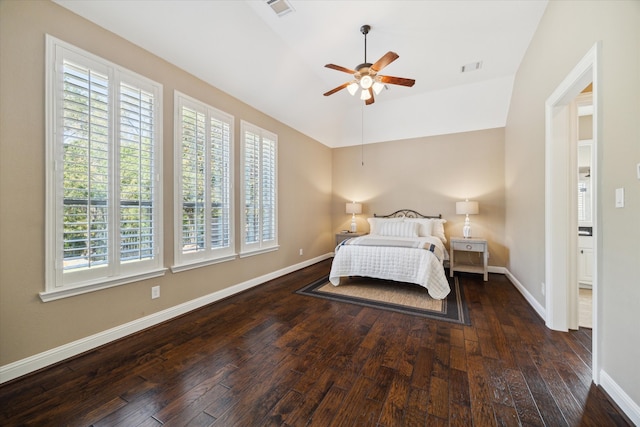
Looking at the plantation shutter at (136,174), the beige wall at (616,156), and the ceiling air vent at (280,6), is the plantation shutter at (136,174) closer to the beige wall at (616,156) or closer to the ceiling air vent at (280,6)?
the ceiling air vent at (280,6)

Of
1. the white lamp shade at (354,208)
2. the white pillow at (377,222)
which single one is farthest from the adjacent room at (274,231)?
the white lamp shade at (354,208)

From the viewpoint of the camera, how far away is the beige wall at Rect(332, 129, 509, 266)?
4824 mm

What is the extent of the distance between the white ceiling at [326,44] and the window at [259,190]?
1.73 ft

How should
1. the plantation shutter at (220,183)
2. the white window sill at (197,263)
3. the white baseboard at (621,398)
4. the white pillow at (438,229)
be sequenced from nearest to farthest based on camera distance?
the white baseboard at (621,398) → the white window sill at (197,263) → the plantation shutter at (220,183) → the white pillow at (438,229)

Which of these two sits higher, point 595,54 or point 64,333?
point 595,54

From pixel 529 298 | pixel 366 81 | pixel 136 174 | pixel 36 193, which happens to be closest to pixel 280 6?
pixel 366 81

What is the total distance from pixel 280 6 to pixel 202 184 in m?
2.18

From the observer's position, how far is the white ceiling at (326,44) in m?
2.45

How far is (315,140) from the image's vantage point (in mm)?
5668

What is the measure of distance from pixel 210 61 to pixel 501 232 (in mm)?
5631

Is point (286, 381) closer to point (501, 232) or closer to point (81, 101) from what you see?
point (81, 101)

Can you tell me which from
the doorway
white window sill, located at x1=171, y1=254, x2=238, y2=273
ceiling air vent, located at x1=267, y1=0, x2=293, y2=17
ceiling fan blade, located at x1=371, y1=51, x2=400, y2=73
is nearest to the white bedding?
the doorway

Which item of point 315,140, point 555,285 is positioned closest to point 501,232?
point 555,285

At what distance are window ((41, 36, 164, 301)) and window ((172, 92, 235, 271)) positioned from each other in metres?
0.25
